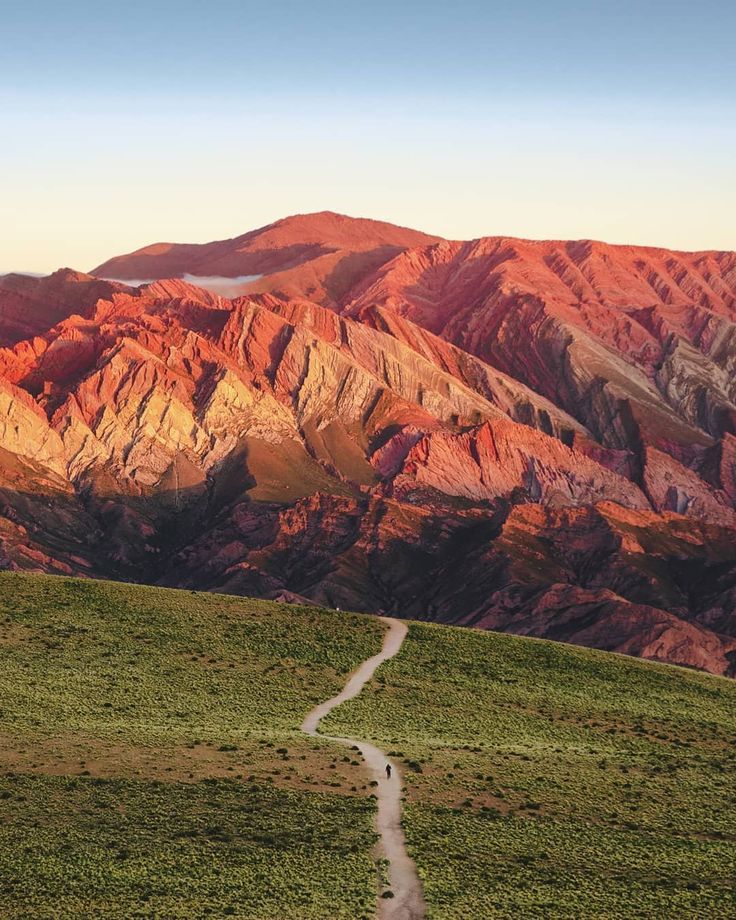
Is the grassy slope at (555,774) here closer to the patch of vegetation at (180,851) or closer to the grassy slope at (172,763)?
the patch of vegetation at (180,851)

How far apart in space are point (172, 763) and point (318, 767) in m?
9.46

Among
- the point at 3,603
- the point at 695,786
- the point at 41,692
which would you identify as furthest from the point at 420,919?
the point at 3,603

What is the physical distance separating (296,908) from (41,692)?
161 ft

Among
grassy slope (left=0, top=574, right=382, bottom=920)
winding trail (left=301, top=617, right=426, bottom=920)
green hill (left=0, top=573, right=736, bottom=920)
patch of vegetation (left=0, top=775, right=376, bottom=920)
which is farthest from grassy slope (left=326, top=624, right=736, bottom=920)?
grassy slope (left=0, top=574, right=382, bottom=920)

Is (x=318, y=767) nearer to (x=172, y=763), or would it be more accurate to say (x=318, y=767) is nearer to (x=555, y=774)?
(x=172, y=763)

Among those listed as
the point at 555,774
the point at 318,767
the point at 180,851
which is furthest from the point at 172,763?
the point at 555,774

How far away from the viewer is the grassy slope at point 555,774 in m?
83.6

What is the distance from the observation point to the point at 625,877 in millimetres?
85938

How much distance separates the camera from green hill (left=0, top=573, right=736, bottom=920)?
8106 cm

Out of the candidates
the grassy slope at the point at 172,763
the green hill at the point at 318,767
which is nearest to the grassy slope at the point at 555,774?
the green hill at the point at 318,767

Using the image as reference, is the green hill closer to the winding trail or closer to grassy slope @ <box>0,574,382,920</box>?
grassy slope @ <box>0,574,382,920</box>

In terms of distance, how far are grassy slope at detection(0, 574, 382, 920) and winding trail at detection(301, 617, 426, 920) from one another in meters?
1.11

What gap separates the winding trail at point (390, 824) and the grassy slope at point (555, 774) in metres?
0.90

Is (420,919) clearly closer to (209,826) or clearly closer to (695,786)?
(209,826)
